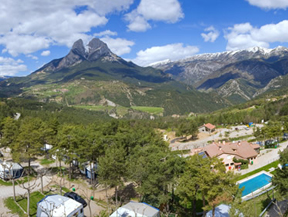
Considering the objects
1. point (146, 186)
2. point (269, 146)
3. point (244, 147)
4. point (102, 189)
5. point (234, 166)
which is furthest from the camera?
point (269, 146)

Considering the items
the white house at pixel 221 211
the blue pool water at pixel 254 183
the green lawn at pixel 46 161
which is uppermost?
the green lawn at pixel 46 161

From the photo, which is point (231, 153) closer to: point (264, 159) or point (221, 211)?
point (264, 159)

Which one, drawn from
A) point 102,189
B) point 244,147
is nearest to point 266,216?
point 102,189

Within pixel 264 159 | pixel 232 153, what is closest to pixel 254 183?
pixel 232 153

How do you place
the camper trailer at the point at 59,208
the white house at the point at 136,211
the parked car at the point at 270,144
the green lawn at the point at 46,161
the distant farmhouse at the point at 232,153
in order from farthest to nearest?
the parked car at the point at 270,144, the distant farmhouse at the point at 232,153, the green lawn at the point at 46,161, the camper trailer at the point at 59,208, the white house at the point at 136,211

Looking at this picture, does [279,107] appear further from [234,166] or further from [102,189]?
[102,189]

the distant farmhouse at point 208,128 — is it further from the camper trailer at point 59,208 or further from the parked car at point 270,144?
the camper trailer at point 59,208

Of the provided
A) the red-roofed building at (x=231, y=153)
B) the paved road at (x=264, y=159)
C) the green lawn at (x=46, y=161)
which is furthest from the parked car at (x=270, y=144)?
the green lawn at (x=46, y=161)

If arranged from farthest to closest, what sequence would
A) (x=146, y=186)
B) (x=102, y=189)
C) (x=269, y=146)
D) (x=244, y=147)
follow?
(x=269, y=146)
(x=244, y=147)
(x=102, y=189)
(x=146, y=186)
